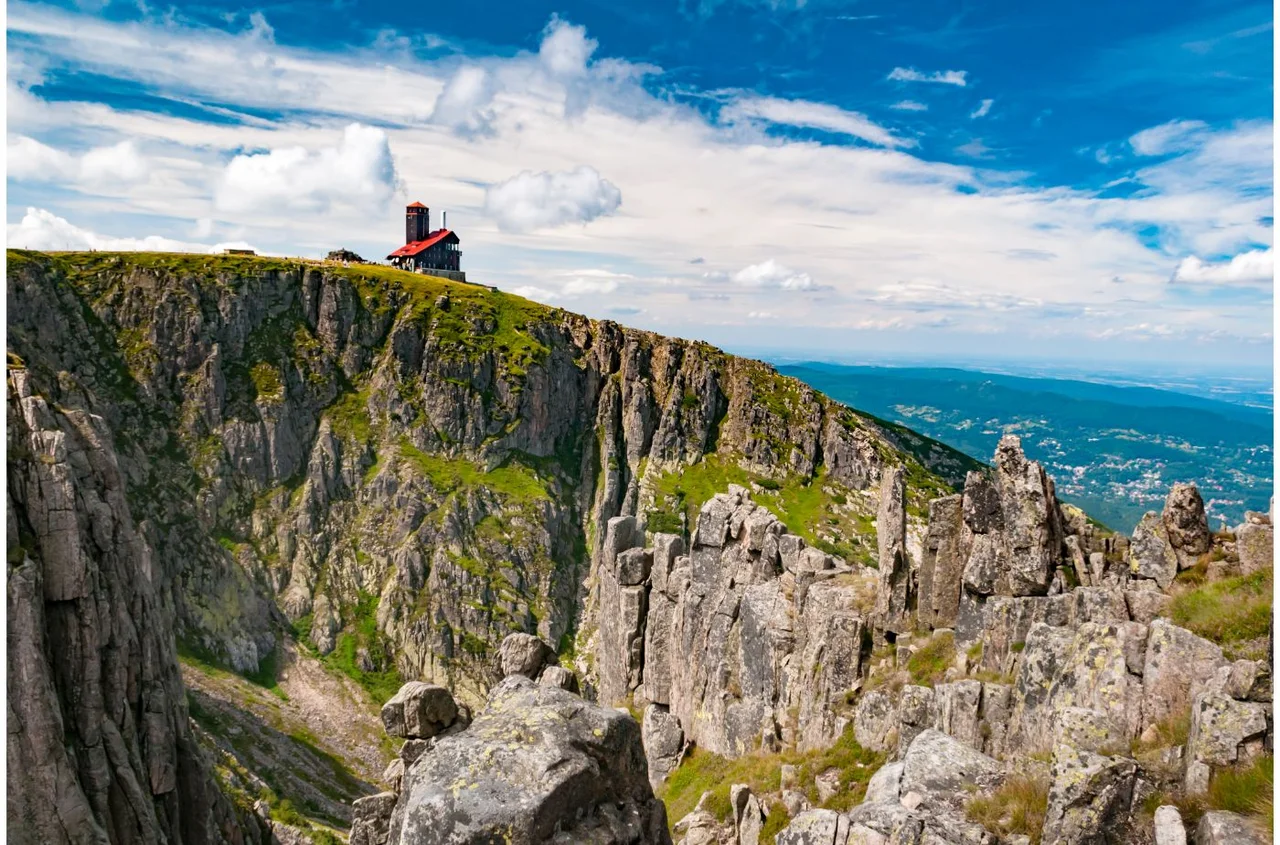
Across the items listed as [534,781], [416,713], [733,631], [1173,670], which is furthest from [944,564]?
[534,781]

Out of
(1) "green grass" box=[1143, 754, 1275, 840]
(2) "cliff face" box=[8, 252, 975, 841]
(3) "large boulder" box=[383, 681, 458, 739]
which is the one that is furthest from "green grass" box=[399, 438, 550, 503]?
(1) "green grass" box=[1143, 754, 1275, 840]

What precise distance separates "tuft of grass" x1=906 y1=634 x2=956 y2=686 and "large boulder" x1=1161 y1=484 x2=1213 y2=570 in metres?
10.6

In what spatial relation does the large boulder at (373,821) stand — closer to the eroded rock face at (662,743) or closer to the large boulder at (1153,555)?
the eroded rock face at (662,743)

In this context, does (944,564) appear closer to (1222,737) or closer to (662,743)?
(1222,737)

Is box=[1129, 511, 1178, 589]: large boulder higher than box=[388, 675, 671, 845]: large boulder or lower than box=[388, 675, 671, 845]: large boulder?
higher

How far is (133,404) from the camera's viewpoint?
6816 inches

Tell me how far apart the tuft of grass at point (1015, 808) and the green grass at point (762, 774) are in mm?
11654

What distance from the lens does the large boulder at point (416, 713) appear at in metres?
21.0

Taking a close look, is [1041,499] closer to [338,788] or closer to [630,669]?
[630,669]

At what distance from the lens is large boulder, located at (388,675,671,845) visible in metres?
13.9

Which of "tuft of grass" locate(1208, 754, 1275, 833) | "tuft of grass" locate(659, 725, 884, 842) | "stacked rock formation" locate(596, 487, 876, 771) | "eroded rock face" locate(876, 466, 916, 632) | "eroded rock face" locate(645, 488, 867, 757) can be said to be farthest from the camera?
"stacked rock formation" locate(596, 487, 876, 771)

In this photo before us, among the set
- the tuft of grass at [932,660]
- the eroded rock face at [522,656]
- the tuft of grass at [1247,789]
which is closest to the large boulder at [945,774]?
the tuft of grass at [1247,789]

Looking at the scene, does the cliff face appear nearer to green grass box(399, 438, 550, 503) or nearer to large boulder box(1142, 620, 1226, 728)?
green grass box(399, 438, 550, 503)

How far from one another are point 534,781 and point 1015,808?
12014 mm
